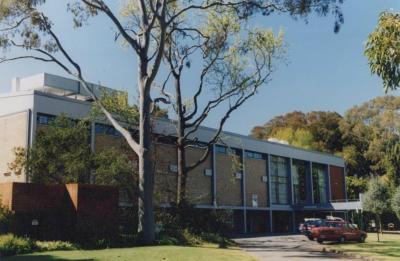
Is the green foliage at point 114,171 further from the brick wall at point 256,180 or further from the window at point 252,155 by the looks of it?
the window at point 252,155

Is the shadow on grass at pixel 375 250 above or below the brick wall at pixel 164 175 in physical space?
below

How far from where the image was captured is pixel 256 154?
165ft

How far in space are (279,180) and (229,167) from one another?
29.1 ft

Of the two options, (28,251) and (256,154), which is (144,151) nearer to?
(28,251)

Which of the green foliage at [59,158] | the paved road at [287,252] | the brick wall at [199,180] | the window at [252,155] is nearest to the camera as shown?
the paved road at [287,252]

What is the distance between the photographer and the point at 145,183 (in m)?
22.6

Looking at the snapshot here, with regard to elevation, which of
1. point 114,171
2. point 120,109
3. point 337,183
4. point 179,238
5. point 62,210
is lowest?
point 179,238

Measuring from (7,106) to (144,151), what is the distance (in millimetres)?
13258

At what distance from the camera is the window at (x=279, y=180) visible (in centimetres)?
5234

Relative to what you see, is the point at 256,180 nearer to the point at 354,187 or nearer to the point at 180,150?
the point at 180,150

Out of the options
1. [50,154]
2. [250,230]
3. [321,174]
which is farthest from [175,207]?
[321,174]

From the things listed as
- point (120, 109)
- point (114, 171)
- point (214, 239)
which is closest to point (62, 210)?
point (114, 171)

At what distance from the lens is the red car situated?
31.6 m

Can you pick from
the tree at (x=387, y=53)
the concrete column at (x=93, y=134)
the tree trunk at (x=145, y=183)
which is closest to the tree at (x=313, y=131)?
the concrete column at (x=93, y=134)
